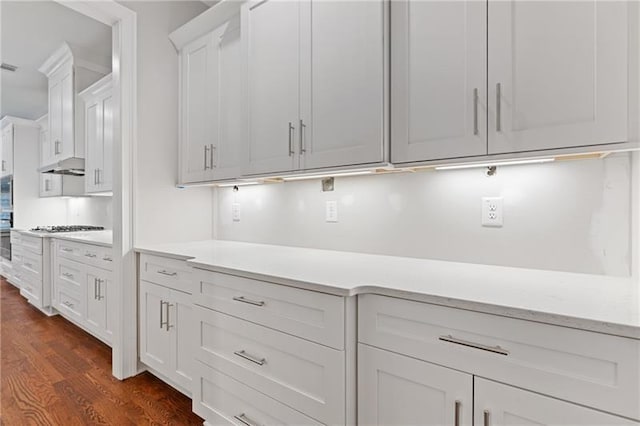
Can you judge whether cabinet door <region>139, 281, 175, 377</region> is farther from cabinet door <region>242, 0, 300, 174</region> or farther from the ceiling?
the ceiling

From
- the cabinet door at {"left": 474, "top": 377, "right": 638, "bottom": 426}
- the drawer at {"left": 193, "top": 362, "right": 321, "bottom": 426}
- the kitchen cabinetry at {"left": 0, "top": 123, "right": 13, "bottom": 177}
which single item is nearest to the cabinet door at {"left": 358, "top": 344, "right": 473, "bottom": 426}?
the cabinet door at {"left": 474, "top": 377, "right": 638, "bottom": 426}

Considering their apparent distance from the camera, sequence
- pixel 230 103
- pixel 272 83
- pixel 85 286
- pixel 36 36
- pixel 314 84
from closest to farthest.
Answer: pixel 314 84
pixel 272 83
pixel 230 103
pixel 85 286
pixel 36 36

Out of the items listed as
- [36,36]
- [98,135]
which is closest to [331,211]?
[98,135]

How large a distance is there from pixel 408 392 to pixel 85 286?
2948 millimetres

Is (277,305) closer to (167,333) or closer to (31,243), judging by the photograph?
(167,333)

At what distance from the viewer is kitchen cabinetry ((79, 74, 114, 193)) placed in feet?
10.0

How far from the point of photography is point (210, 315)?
158 cm

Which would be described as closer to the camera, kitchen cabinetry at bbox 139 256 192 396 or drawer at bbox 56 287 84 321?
kitchen cabinetry at bbox 139 256 192 396

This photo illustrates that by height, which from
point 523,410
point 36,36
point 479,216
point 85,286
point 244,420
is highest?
point 36,36

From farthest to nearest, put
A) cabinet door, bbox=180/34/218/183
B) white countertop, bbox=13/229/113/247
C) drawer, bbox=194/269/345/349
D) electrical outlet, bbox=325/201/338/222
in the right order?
white countertop, bbox=13/229/113/247 → cabinet door, bbox=180/34/218/183 → electrical outlet, bbox=325/201/338/222 → drawer, bbox=194/269/345/349

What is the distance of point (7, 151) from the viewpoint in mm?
5430

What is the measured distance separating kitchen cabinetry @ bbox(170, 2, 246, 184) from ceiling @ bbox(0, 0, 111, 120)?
1268 millimetres

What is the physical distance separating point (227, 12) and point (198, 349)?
1.94 meters

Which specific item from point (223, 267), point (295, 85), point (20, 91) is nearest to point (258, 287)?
point (223, 267)
